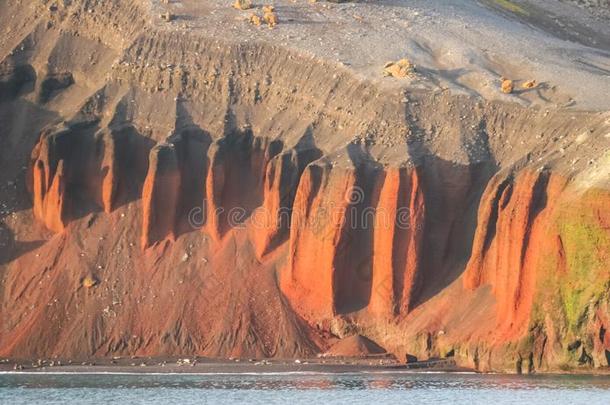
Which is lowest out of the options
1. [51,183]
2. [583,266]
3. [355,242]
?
[583,266]

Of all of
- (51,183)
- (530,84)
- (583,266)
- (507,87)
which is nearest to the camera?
(583,266)

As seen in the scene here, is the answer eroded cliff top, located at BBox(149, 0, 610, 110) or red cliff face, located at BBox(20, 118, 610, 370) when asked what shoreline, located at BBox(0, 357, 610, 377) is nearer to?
red cliff face, located at BBox(20, 118, 610, 370)

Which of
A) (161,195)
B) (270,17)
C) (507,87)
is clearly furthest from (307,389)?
(270,17)

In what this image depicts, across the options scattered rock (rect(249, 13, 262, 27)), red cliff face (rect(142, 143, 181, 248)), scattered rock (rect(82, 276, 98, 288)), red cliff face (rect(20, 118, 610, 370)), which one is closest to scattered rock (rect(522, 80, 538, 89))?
red cliff face (rect(20, 118, 610, 370))

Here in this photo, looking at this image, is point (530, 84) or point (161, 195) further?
point (530, 84)

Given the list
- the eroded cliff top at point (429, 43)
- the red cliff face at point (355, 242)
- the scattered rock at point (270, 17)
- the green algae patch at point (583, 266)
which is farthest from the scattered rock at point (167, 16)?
the green algae patch at point (583, 266)

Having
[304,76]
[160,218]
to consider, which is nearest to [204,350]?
[160,218]

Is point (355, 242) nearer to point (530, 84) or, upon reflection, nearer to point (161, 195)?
point (161, 195)

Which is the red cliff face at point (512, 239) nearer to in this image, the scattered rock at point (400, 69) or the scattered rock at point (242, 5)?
the scattered rock at point (400, 69)
